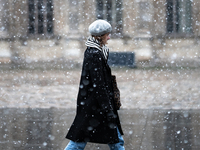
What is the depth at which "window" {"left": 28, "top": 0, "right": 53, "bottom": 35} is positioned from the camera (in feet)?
66.9

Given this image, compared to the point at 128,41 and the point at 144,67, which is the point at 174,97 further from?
the point at 128,41

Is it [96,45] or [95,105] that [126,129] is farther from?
[96,45]

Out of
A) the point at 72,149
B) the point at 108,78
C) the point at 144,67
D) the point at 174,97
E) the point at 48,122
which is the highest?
the point at 108,78

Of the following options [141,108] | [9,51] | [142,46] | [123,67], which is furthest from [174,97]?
[9,51]

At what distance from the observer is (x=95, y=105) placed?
334 centimetres

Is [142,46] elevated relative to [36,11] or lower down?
lower down

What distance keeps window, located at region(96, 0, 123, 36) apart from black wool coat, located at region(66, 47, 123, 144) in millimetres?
16602

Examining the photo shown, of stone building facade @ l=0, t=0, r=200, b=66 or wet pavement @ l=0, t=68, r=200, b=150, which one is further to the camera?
stone building facade @ l=0, t=0, r=200, b=66

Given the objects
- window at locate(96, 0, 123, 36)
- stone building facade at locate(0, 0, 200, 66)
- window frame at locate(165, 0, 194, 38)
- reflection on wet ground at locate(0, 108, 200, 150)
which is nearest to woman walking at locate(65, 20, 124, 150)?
reflection on wet ground at locate(0, 108, 200, 150)

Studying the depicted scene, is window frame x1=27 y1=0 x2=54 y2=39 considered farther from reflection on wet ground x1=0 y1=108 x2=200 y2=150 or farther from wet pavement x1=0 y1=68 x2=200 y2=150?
reflection on wet ground x1=0 y1=108 x2=200 y2=150

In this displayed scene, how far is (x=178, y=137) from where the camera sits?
17.0 ft

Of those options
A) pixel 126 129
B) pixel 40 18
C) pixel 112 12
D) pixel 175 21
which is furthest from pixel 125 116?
pixel 40 18

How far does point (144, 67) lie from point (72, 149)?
1483 cm

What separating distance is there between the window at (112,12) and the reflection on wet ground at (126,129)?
12.9m
